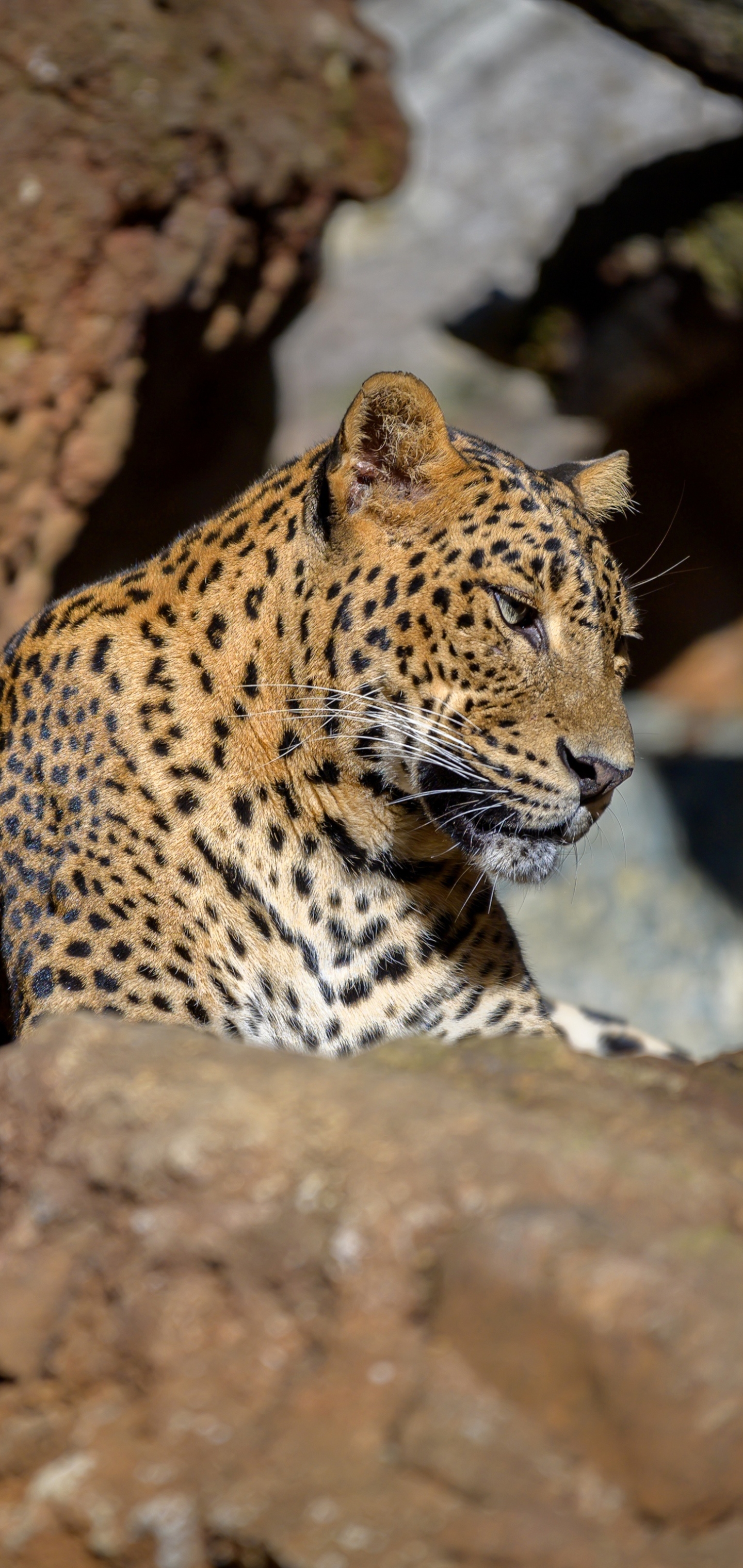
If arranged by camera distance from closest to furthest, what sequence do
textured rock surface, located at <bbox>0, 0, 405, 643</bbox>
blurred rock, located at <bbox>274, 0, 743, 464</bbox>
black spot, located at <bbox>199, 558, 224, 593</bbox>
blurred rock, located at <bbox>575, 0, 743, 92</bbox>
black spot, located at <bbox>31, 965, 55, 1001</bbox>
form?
1. black spot, located at <bbox>31, 965, 55, 1001</bbox>
2. black spot, located at <bbox>199, 558, 224, 593</bbox>
3. blurred rock, located at <bbox>575, 0, 743, 92</bbox>
4. textured rock surface, located at <bbox>0, 0, 405, 643</bbox>
5. blurred rock, located at <bbox>274, 0, 743, 464</bbox>

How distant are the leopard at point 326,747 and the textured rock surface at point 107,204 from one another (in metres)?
4.45

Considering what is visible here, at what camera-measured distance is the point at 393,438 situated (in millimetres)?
4969

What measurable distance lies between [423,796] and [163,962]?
3.57 feet

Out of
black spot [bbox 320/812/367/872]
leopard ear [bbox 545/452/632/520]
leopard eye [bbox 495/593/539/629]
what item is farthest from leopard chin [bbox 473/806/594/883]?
leopard ear [bbox 545/452/632/520]

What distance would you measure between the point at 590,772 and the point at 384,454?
132cm

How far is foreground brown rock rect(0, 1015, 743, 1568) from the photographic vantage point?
8.76 feet

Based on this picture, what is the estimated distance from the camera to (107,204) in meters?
9.30

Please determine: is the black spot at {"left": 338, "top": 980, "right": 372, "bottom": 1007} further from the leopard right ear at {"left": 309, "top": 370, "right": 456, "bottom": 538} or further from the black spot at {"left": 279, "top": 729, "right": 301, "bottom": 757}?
the leopard right ear at {"left": 309, "top": 370, "right": 456, "bottom": 538}

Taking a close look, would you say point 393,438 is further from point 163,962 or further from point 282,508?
point 163,962

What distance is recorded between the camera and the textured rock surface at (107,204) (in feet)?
29.6

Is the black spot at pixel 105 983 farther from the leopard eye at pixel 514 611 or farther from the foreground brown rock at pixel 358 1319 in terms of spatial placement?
the leopard eye at pixel 514 611

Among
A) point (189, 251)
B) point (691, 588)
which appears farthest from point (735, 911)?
point (189, 251)

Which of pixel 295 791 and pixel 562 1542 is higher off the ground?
pixel 562 1542

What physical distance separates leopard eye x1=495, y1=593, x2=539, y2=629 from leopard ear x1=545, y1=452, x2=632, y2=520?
1.03 m
